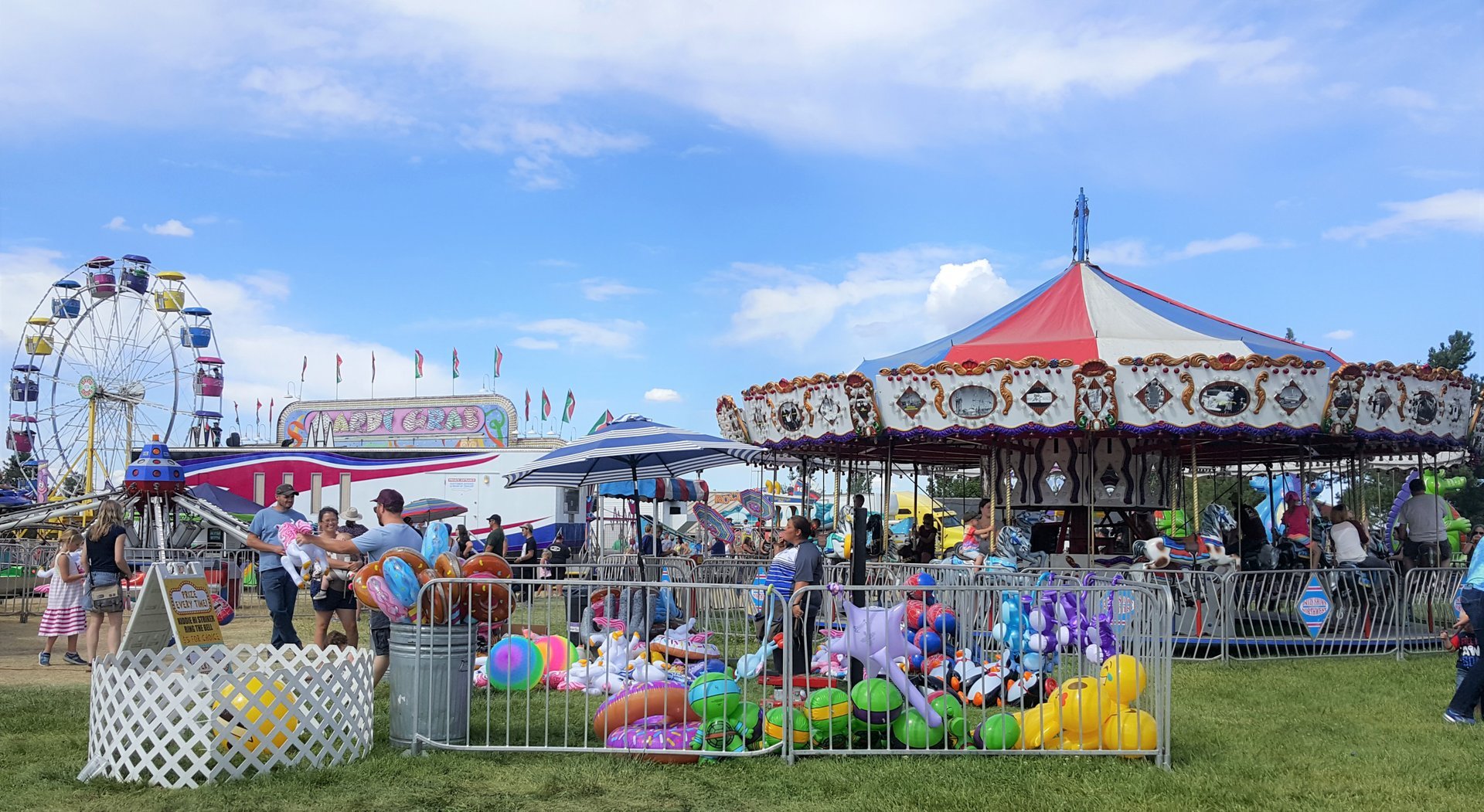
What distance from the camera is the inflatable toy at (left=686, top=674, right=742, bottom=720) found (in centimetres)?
633

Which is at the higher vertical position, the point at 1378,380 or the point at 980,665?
the point at 1378,380

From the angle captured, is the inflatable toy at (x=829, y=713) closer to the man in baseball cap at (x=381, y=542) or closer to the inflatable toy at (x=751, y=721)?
the inflatable toy at (x=751, y=721)

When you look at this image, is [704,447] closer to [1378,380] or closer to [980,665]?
[980,665]

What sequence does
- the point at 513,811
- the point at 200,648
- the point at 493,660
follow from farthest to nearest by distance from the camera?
the point at 493,660
the point at 200,648
the point at 513,811

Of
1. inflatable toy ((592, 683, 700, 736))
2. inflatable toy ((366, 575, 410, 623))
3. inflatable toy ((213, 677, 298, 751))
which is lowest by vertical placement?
inflatable toy ((592, 683, 700, 736))

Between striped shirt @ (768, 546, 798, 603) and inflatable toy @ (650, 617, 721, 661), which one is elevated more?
striped shirt @ (768, 546, 798, 603)

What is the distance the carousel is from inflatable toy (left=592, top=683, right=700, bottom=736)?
6535 millimetres

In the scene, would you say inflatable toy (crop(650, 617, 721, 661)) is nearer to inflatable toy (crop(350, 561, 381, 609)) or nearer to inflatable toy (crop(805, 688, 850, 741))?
inflatable toy (crop(805, 688, 850, 741))

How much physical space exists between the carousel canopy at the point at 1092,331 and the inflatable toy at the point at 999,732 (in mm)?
7362

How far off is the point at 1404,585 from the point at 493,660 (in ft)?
28.4

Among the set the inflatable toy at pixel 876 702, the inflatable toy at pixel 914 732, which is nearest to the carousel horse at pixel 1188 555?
the inflatable toy at pixel 914 732

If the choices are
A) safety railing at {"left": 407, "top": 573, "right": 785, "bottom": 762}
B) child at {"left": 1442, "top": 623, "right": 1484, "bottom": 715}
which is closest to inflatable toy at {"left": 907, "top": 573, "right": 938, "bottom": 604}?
safety railing at {"left": 407, "top": 573, "right": 785, "bottom": 762}

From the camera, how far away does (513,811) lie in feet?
16.9

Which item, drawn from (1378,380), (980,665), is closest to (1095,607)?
(980,665)
